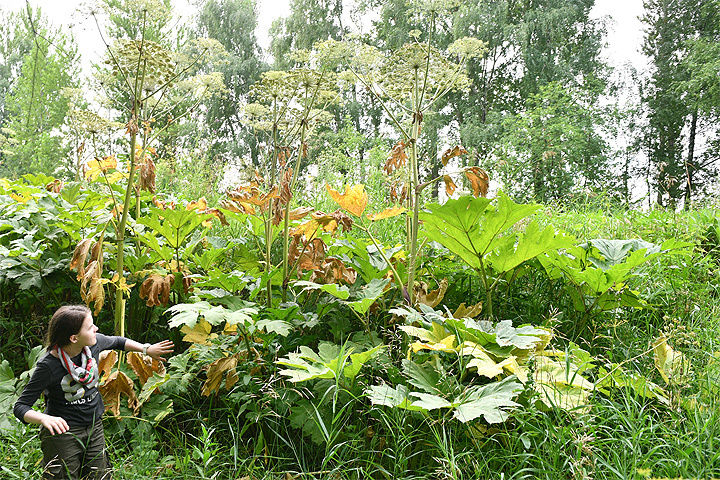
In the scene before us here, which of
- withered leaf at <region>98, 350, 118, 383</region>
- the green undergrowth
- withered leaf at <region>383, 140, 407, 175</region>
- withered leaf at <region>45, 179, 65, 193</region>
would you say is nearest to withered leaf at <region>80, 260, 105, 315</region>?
withered leaf at <region>98, 350, 118, 383</region>

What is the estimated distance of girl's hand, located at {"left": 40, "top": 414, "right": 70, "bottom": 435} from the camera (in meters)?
1.67

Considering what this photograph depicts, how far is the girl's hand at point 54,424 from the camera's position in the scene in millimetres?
1665

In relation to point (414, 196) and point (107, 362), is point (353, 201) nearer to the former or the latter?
point (414, 196)

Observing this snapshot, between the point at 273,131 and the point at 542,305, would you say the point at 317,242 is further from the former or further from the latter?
the point at 542,305

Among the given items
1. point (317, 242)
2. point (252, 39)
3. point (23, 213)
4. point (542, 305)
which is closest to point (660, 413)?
point (542, 305)

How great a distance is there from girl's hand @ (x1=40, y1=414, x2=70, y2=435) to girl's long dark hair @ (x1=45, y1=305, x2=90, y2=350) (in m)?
0.29

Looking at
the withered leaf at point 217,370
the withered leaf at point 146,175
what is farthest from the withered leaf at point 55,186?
the withered leaf at point 217,370

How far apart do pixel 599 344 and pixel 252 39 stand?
78.8ft

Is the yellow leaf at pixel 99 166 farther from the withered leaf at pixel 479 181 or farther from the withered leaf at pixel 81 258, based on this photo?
the withered leaf at pixel 479 181

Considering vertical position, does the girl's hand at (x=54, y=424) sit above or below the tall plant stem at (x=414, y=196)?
below

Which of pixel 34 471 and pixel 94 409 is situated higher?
pixel 94 409

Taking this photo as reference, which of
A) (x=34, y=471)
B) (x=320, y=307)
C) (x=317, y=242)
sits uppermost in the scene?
(x=317, y=242)

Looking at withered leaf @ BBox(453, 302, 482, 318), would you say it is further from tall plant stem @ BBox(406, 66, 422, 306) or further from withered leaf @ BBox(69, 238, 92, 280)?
withered leaf @ BBox(69, 238, 92, 280)

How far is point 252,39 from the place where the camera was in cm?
2300
